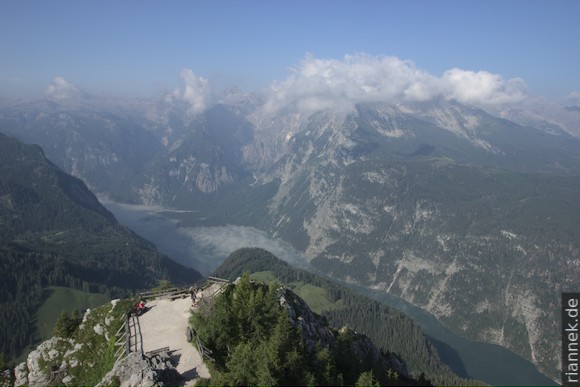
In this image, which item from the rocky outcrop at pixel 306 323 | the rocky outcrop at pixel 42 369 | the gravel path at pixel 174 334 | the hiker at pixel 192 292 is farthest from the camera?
the hiker at pixel 192 292

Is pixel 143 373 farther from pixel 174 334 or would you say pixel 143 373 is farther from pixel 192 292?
pixel 192 292

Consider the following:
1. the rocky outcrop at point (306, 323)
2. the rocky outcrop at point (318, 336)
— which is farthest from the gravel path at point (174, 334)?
the rocky outcrop at point (306, 323)

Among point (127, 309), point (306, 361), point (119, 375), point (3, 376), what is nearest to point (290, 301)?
point (306, 361)

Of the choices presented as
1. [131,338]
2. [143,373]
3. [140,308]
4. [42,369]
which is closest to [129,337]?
[131,338]

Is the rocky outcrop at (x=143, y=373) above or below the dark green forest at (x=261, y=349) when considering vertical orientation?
below

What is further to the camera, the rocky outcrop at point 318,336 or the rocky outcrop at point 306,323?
the rocky outcrop at point 318,336

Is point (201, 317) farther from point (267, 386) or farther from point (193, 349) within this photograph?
point (267, 386)

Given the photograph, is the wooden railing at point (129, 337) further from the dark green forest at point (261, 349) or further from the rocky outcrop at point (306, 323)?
the rocky outcrop at point (306, 323)
